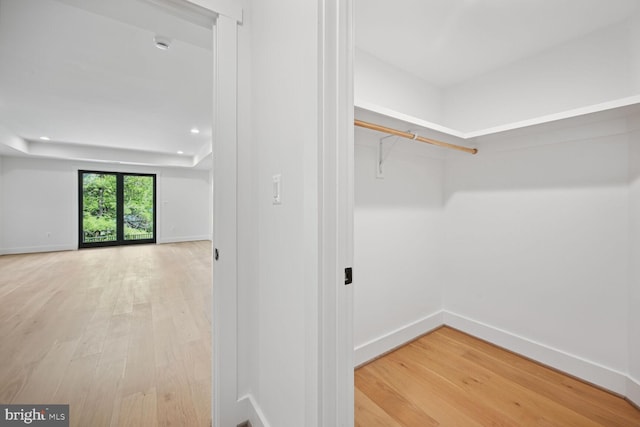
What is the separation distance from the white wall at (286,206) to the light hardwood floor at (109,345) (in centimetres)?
72

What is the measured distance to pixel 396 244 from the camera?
208 centimetres

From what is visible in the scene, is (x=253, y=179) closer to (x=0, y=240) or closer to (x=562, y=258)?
(x=562, y=258)

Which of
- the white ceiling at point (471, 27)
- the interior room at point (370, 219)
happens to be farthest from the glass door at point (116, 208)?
the white ceiling at point (471, 27)

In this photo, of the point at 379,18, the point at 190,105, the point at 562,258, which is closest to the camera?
the point at 379,18

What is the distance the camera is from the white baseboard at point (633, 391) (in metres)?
1.45

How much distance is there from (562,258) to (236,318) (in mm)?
2195

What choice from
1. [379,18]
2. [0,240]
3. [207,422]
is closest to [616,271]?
[379,18]

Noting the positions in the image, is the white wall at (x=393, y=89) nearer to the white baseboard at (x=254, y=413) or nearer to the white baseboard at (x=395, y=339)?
the white baseboard at (x=395, y=339)

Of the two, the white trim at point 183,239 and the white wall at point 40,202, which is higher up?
the white wall at point 40,202

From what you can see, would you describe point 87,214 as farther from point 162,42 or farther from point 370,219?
point 370,219

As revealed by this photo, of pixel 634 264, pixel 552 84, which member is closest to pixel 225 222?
pixel 634 264

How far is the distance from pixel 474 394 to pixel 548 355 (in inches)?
30.0

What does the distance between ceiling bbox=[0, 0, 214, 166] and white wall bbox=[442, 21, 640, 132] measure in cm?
217

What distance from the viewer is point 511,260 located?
6.71 feet
